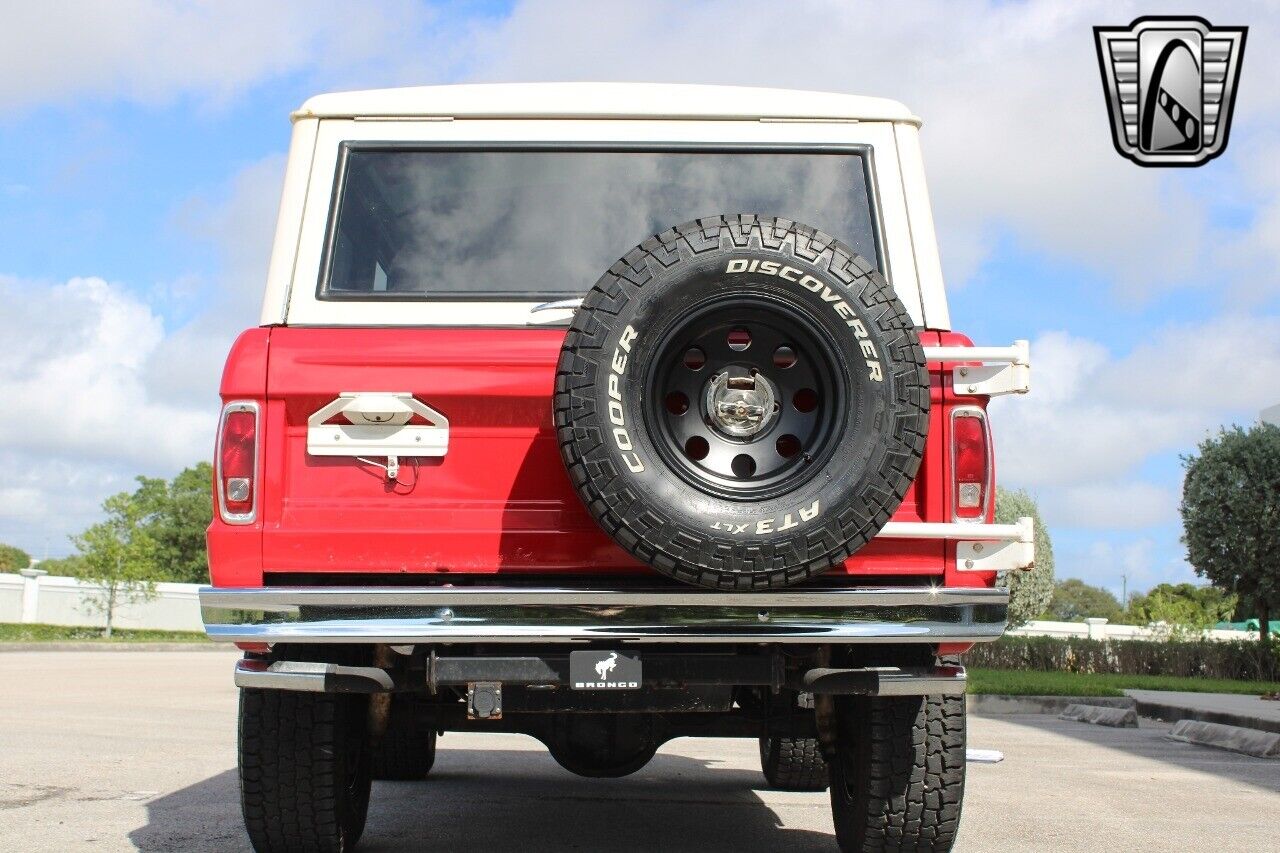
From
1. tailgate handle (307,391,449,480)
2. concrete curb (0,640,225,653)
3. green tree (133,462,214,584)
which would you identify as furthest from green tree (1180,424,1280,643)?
green tree (133,462,214,584)

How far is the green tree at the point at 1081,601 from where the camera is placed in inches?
4173

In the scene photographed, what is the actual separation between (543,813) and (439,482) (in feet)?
9.05

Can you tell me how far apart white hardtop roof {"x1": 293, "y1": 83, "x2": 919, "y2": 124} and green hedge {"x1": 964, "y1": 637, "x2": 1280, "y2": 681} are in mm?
20276

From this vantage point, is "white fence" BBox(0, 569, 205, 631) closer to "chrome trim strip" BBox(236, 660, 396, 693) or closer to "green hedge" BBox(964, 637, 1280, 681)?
"green hedge" BBox(964, 637, 1280, 681)

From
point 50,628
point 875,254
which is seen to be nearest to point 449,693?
point 875,254

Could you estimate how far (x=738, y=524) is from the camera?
11.9 feet

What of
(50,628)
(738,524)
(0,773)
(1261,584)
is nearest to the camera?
(738,524)

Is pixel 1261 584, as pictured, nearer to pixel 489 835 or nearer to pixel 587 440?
pixel 489 835

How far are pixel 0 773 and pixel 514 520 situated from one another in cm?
487

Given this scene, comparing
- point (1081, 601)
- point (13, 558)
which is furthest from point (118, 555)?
point (1081, 601)

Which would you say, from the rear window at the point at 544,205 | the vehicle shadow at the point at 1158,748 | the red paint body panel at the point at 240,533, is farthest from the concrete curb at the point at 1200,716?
the red paint body panel at the point at 240,533

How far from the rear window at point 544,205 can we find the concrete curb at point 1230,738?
7.23 m

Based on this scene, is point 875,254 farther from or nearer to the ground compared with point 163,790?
farther from the ground

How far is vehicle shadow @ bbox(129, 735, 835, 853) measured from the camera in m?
5.40
